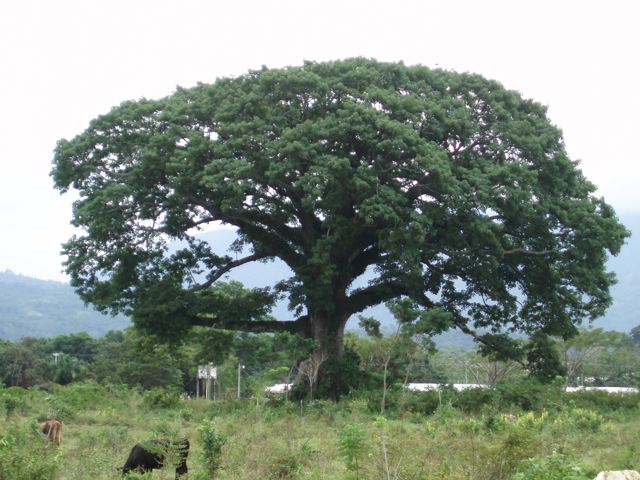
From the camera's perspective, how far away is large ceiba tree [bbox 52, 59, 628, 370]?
20.3 m

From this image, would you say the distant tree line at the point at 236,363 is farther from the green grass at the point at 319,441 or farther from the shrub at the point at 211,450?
the shrub at the point at 211,450

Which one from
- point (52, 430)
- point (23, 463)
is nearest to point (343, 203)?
point (52, 430)

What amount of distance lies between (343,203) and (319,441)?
28.3ft

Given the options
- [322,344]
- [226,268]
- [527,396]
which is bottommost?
[527,396]

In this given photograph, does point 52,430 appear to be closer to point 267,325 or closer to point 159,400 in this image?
point 159,400

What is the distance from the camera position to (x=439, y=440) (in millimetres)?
10352

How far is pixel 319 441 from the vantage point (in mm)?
13156

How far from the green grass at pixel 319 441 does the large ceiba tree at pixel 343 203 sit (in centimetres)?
347

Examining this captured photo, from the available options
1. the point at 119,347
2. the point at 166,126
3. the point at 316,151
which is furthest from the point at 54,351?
the point at 316,151

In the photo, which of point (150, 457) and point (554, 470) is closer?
point (554, 470)

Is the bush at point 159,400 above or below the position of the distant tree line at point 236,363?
below

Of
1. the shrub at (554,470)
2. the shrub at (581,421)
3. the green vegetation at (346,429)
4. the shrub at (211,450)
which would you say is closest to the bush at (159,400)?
the green vegetation at (346,429)

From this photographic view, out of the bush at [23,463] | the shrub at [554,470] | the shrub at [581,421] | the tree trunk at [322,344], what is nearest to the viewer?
the shrub at [554,470]

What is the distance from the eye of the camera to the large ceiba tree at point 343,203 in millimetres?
20328
